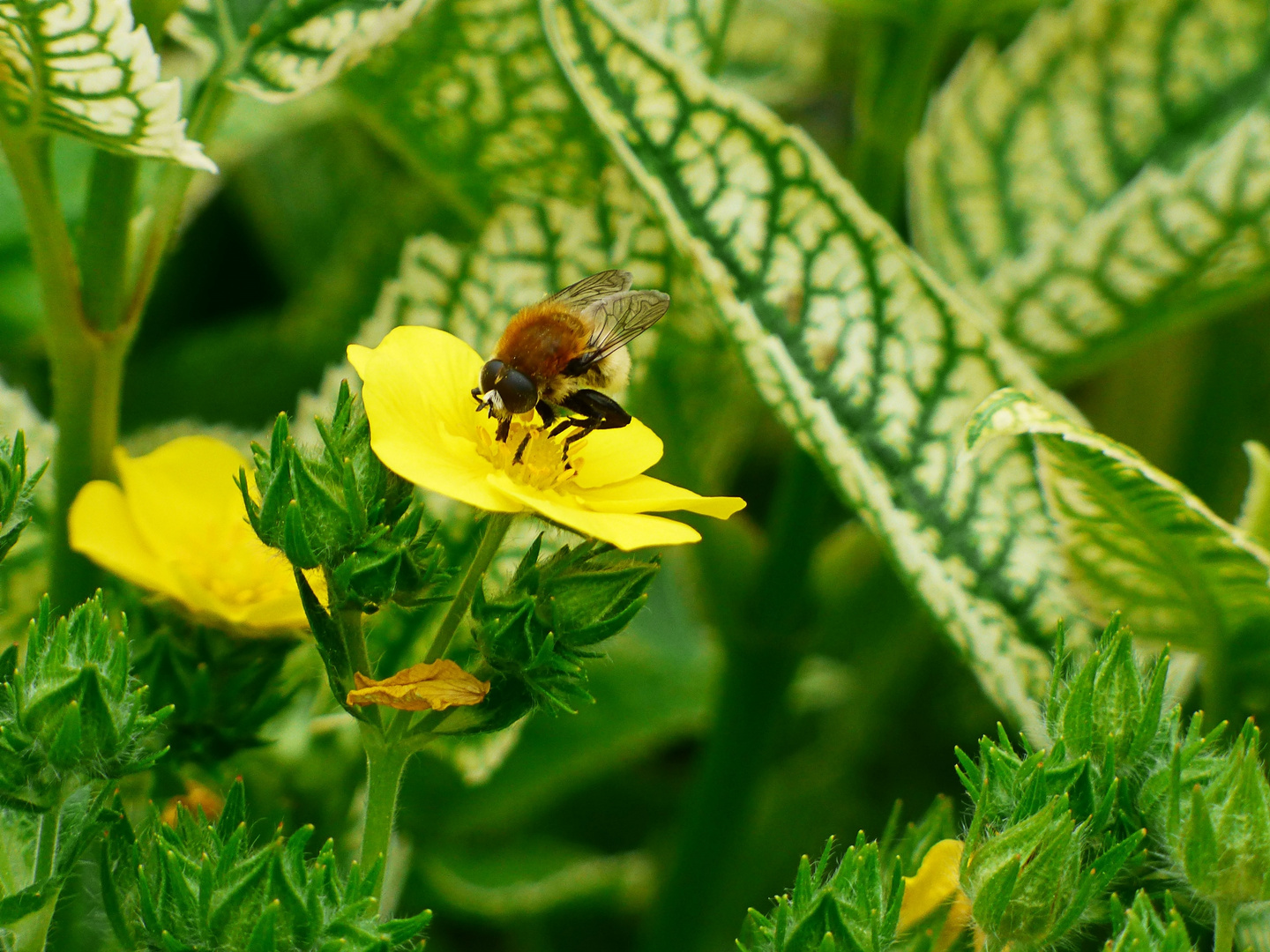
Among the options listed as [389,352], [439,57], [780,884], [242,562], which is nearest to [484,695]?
[389,352]

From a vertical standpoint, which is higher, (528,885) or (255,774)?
(255,774)

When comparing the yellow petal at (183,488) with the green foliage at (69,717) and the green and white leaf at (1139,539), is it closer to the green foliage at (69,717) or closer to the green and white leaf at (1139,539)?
the green foliage at (69,717)

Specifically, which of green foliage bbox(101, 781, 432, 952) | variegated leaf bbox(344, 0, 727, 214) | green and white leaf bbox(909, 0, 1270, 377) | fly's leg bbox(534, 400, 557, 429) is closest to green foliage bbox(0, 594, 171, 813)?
green foliage bbox(101, 781, 432, 952)

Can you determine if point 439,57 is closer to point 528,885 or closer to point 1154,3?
point 1154,3

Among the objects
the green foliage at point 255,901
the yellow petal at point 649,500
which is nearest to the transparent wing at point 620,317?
the yellow petal at point 649,500

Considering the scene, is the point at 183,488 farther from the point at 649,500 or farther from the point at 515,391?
the point at 649,500

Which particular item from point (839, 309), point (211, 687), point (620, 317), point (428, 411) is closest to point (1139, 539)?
point (839, 309)
